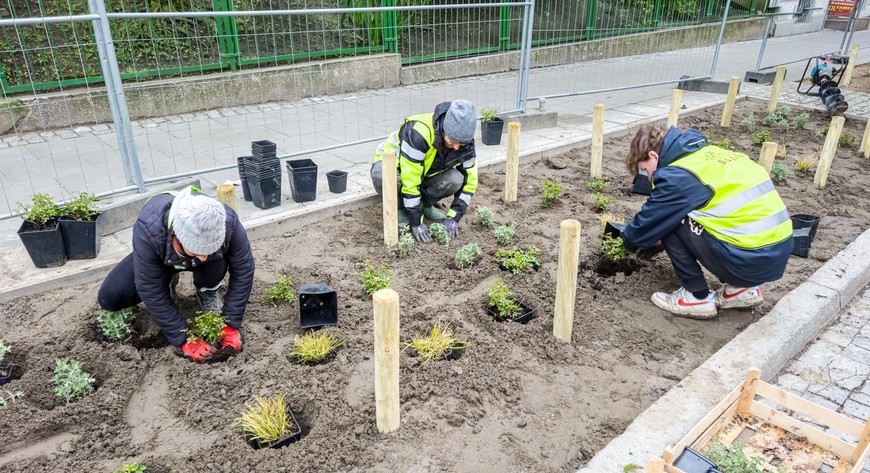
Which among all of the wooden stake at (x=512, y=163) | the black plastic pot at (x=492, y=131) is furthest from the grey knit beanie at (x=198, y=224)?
the black plastic pot at (x=492, y=131)

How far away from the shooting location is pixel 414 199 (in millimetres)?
4977

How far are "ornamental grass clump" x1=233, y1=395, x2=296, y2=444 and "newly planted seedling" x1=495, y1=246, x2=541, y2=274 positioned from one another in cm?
224

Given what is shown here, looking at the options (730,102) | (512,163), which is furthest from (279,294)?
(730,102)

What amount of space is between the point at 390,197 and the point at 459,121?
2.72 feet

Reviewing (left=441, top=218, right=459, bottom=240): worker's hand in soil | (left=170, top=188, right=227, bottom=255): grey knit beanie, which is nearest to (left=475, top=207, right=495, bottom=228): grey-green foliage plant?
(left=441, top=218, right=459, bottom=240): worker's hand in soil

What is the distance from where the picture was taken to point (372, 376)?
355cm

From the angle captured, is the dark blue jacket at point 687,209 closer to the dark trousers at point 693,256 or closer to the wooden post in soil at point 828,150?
the dark trousers at point 693,256

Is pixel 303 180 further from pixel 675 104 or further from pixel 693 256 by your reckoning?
pixel 675 104

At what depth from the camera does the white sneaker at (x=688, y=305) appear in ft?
14.1

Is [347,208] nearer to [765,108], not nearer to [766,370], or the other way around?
[766,370]

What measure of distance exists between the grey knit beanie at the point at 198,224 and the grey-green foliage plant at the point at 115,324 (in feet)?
3.47

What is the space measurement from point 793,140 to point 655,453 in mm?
7299

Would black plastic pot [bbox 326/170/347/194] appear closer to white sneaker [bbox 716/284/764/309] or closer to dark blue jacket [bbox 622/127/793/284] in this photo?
dark blue jacket [bbox 622/127/793/284]

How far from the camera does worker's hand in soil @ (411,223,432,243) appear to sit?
16.9ft
